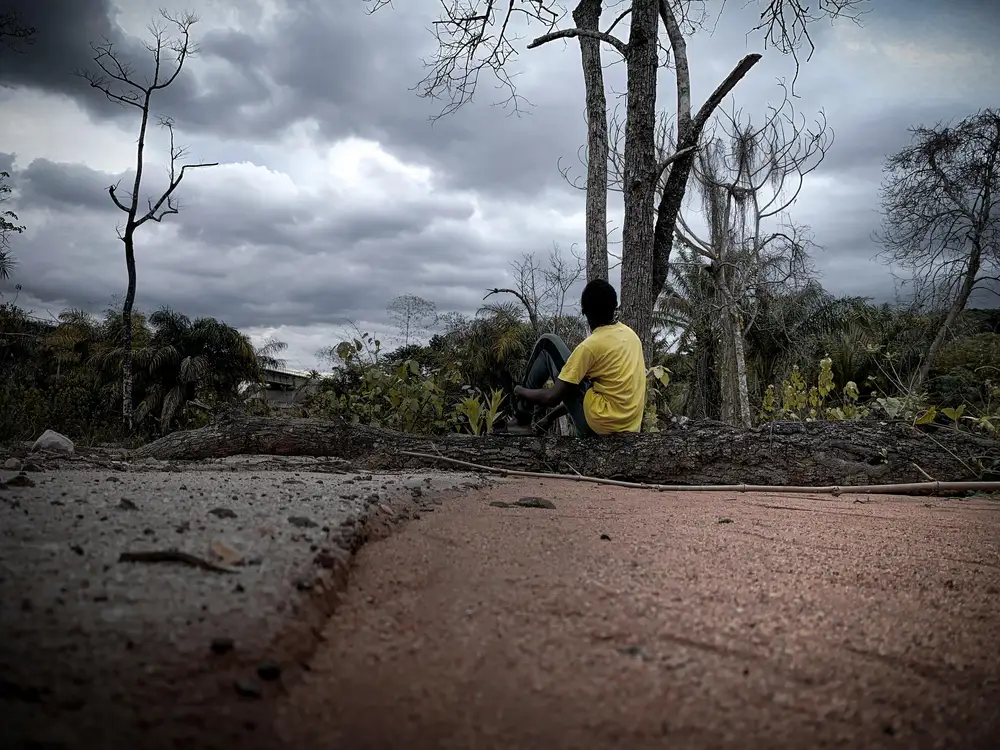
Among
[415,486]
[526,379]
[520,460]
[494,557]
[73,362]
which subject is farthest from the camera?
[73,362]

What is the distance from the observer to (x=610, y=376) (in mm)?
4156

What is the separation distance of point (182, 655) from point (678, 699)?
2.62 feet

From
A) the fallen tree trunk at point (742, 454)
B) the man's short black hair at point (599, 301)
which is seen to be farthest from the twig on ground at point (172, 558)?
the man's short black hair at point (599, 301)

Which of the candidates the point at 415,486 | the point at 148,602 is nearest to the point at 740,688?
the point at 148,602

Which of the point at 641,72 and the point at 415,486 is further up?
the point at 641,72

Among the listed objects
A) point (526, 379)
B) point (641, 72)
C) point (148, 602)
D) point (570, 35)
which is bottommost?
point (148, 602)

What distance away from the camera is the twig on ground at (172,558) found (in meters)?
1.19

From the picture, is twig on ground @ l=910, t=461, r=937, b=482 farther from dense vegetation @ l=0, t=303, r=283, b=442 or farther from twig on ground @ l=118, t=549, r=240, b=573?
dense vegetation @ l=0, t=303, r=283, b=442

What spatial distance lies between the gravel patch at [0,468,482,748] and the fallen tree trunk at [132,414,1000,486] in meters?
2.51

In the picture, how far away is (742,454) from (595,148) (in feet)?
13.0

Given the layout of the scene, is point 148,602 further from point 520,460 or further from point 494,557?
point 520,460

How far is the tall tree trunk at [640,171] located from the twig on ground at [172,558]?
5194mm

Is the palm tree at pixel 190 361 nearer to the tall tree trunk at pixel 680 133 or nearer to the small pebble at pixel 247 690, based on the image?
the tall tree trunk at pixel 680 133

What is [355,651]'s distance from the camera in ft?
3.42
